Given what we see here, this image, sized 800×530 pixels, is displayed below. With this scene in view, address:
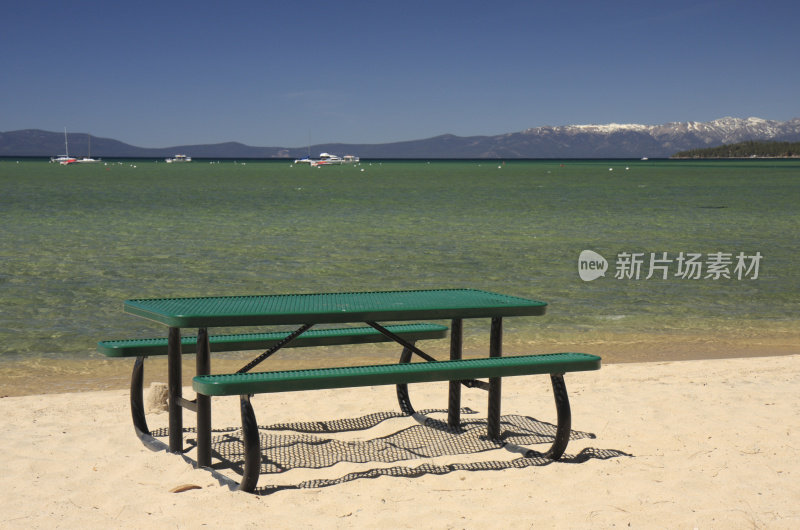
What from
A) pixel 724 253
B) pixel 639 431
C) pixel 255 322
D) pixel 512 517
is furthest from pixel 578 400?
pixel 724 253

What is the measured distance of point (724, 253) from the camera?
64.7 feet

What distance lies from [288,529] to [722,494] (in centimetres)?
229

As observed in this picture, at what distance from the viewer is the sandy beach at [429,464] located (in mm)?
4109

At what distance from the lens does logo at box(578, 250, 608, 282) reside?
15633mm

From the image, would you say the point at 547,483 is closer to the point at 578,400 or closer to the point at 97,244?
the point at 578,400

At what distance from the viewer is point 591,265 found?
1733 cm

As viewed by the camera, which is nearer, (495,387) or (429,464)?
(429,464)

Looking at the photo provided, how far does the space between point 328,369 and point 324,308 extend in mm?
374

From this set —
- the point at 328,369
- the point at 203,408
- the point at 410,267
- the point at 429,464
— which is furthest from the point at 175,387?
the point at 410,267

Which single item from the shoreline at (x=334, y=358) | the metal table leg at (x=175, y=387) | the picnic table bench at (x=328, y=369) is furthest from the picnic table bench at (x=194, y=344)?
the shoreline at (x=334, y=358)

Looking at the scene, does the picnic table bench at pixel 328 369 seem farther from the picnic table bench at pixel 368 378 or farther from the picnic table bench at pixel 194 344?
the picnic table bench at pixel 194 344

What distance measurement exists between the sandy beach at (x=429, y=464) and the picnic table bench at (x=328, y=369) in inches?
12.1

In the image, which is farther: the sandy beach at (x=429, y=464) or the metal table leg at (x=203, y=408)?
the metal table leg at (x=203, y=408)
